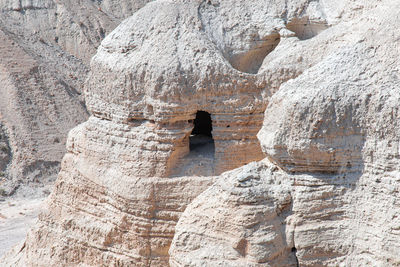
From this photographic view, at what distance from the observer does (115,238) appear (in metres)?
13.0

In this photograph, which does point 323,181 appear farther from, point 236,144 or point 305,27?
point 305,27

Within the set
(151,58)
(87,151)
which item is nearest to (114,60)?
(151,58)

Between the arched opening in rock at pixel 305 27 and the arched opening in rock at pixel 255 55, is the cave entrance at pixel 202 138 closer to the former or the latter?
the arched opening in rock at pixel 255 55

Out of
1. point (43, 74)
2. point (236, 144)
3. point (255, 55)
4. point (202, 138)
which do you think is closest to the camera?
point (236, 144)

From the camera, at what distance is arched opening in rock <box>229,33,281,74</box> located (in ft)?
43.0

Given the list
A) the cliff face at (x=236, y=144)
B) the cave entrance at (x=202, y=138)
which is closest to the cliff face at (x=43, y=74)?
the cave entrance at (x=202, y=138)

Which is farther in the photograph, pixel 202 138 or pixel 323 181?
pixel 202 138

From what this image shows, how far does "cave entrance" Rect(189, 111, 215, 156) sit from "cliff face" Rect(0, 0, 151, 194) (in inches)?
538

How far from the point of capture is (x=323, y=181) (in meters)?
10.2

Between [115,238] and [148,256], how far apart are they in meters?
0.71

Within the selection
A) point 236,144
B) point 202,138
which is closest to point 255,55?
point 236,144

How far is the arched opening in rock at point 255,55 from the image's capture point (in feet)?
43.0

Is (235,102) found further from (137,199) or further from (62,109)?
(62,109)

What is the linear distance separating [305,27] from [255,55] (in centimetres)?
108
